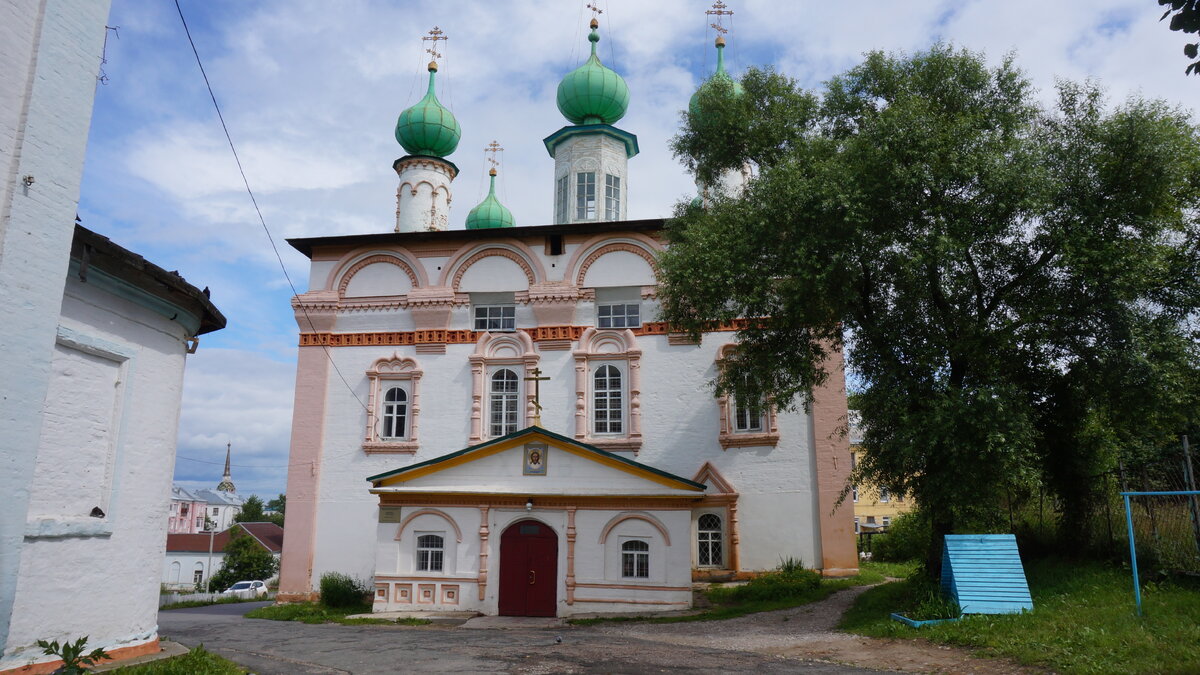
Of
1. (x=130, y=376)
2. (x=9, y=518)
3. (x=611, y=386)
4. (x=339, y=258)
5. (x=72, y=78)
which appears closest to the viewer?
(x=9, y=518)

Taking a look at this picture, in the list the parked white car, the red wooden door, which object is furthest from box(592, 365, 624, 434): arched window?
the parked white car

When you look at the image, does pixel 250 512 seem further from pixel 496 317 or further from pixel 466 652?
pixel 466 652

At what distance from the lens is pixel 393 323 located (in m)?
19.5

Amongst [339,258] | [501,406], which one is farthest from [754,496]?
[339,258]

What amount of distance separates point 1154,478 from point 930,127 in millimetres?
5704

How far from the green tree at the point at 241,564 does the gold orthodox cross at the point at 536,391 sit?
29124mm

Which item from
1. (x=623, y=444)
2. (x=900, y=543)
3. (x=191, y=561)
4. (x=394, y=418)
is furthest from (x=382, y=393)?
(x=191, y=561)

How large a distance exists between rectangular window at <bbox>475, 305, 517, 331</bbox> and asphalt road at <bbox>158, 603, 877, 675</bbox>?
25.5ft

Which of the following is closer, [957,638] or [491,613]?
[957,638]

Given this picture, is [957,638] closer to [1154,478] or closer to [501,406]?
[1154,478]

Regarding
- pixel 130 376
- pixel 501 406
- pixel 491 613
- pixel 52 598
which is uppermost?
pixel 501 406

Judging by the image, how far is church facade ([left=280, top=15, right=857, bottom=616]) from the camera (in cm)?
1527

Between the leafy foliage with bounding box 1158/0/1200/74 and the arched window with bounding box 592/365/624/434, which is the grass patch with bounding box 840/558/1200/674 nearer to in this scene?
the leafy foliage with bounding box 1158/0/1200/74

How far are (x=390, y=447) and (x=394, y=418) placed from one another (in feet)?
2.41
